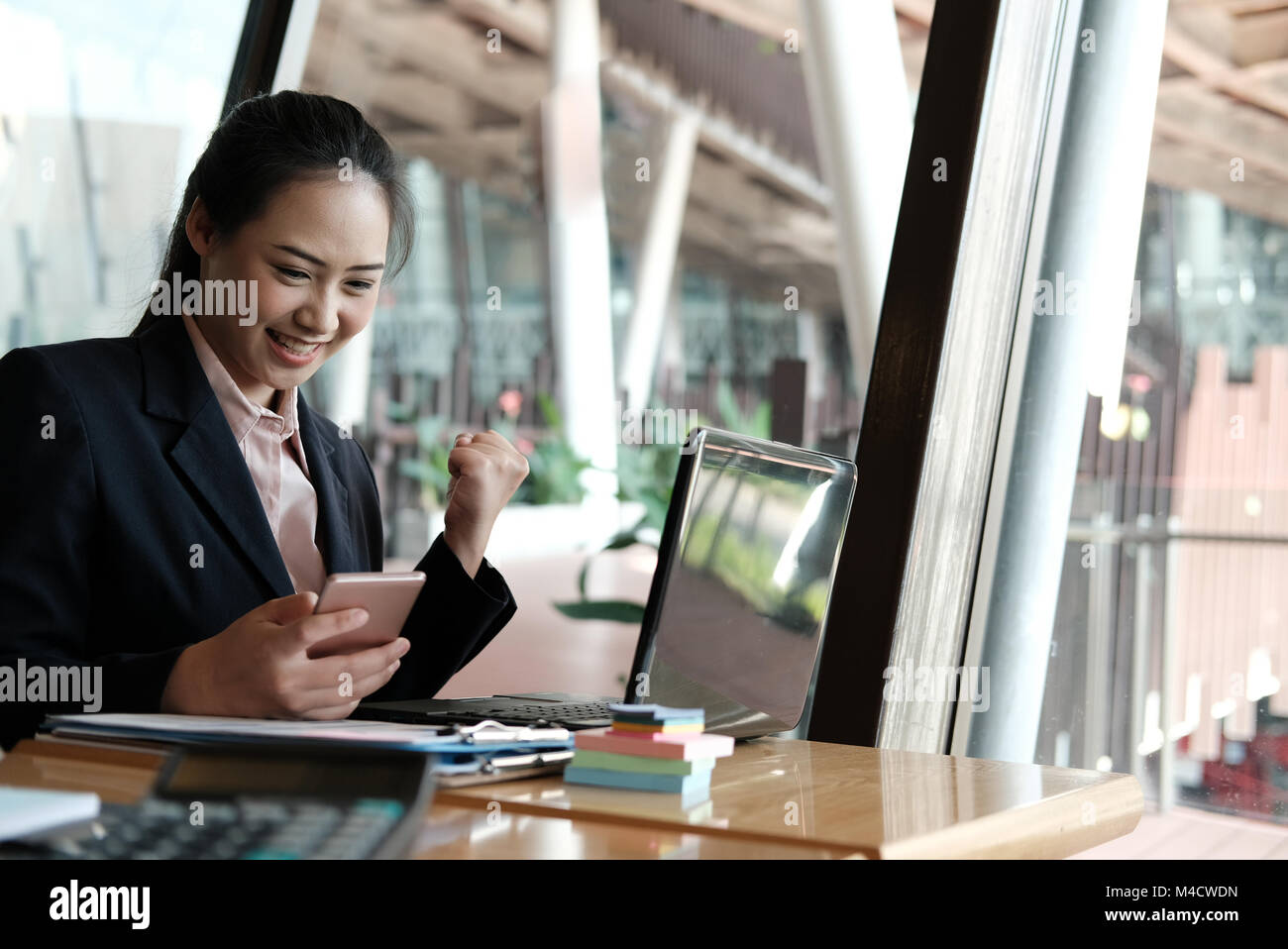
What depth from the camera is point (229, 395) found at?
1525 mm

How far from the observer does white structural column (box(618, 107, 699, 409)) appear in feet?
18.7

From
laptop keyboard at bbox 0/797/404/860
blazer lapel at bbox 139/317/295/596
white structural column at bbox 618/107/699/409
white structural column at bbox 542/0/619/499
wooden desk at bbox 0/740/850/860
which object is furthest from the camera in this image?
white structural column at bbox 618/107/699/409

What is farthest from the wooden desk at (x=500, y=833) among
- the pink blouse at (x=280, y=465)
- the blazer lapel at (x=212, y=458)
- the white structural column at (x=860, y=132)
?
the white structural column at (x=860, y=132)

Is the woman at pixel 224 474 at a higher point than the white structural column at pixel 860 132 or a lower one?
lower

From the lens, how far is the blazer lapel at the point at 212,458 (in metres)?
1.39

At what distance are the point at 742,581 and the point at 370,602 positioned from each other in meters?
0.32

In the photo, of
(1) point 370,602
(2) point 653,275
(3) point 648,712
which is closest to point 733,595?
(3) point 648,712

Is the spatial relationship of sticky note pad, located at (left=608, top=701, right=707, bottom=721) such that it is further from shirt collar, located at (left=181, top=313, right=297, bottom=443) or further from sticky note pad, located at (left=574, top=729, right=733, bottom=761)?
shirt collar, located at (left=181, top=313, right=297, bottom=443)

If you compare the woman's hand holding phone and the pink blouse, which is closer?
the woman's hand holding phone

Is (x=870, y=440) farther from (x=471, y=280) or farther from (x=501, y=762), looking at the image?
(x=471, y=280)

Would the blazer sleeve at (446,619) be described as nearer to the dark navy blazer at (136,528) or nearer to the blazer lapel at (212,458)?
→ the dark navy blazer at (136,528)

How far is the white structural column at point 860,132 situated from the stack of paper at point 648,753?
54.4 inches

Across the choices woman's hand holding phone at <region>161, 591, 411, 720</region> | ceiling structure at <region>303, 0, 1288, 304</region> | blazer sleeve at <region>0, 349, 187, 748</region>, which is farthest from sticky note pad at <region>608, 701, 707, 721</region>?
ceiling structure at <region>303, 0, 1288, 304</region>

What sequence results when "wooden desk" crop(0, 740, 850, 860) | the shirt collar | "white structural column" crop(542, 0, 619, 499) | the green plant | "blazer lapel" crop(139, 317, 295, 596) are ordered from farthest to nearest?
"white structural column" crop(542, 0, 619, 499) → the green plant → the shirt collar → "blazer lapel" crop(139, 317, 295, 596) → "wooden desk" crop(0, 740, 850, 860)
